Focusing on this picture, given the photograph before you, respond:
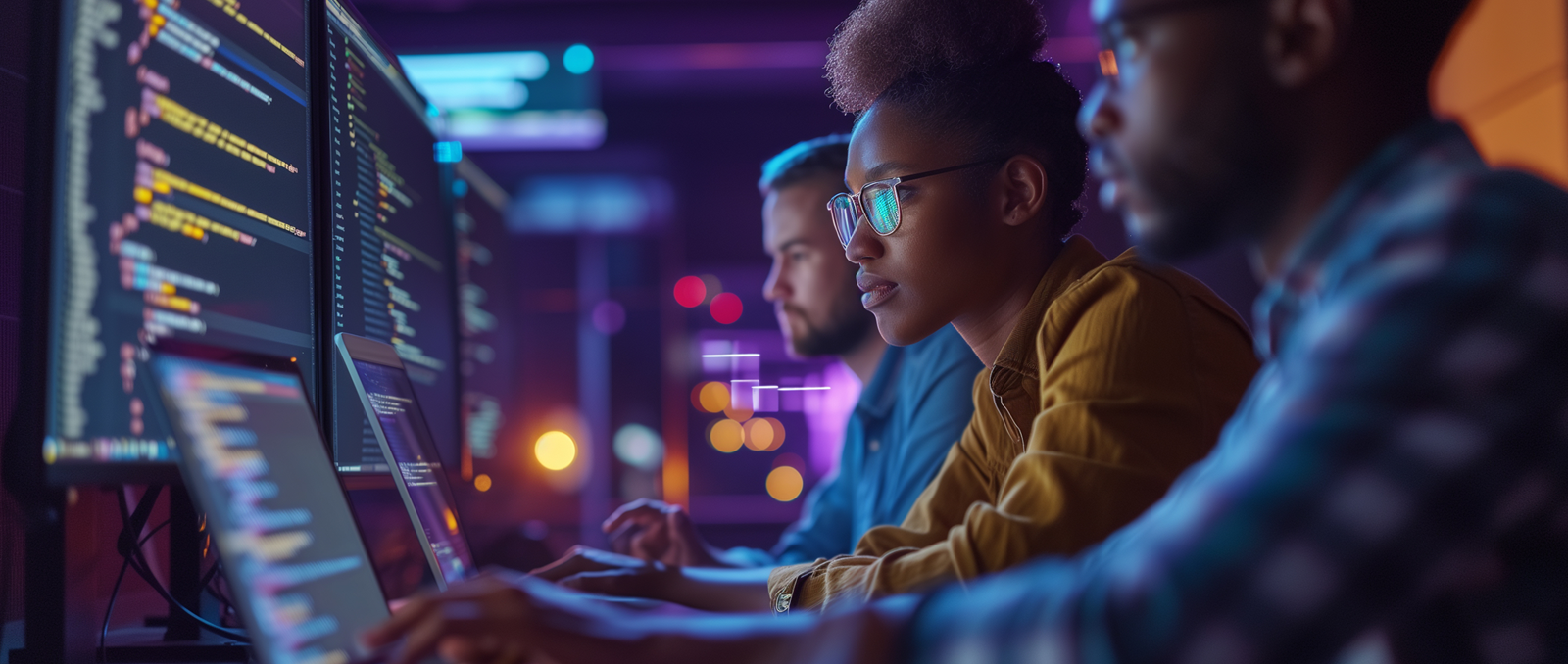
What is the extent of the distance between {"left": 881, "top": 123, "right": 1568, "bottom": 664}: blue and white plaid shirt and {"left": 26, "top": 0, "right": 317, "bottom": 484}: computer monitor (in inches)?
27.2

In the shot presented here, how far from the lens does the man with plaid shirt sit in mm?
424

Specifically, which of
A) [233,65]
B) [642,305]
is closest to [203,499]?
[233,65]

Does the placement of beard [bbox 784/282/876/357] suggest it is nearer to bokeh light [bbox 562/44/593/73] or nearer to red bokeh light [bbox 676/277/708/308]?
bokeh light [bbox 562/44/593/73]

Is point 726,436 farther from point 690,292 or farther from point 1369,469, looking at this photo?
point 1369,469

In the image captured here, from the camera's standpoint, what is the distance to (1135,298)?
92 centimetres

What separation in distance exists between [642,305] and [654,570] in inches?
165

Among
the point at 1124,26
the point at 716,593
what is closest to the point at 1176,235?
the point at 1124,26

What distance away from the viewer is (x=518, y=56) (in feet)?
12.9

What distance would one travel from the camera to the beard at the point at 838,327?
7.38 ft

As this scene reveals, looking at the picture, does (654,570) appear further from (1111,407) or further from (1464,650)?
(1464,650)

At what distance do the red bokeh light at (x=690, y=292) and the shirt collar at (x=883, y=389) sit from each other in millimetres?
3216

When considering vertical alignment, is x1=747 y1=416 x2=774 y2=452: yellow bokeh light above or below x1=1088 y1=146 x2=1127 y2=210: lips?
below

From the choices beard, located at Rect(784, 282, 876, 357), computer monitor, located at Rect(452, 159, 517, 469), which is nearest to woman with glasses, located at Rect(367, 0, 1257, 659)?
beard, located at Rect(784, 282, 876, 357)

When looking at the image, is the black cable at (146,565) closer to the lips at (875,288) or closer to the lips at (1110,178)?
the lips at (875,288)
